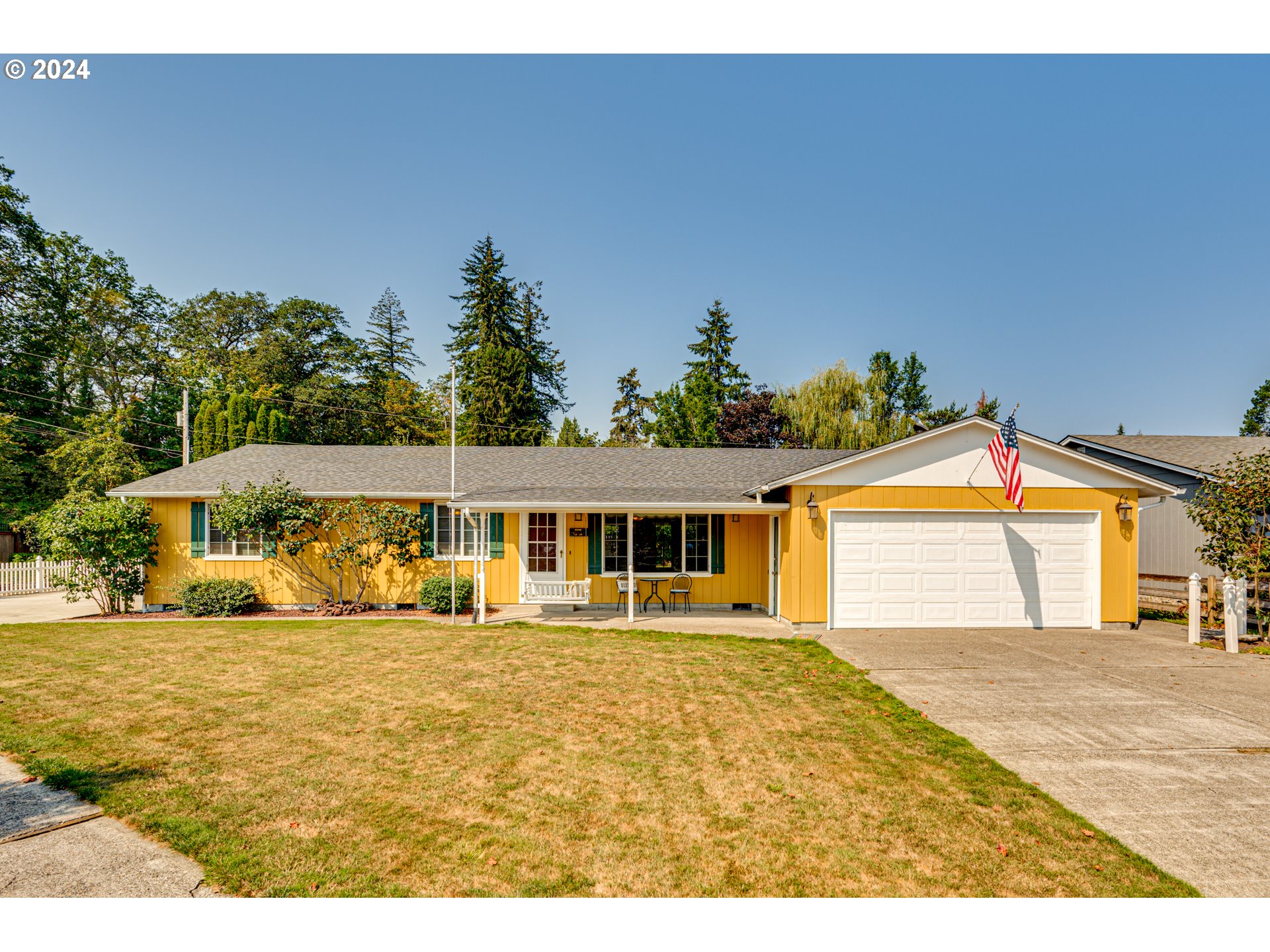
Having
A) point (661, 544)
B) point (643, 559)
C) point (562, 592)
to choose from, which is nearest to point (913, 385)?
point (661, 544)

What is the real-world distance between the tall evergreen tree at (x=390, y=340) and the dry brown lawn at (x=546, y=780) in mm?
31976

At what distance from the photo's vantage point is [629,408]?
41.4m

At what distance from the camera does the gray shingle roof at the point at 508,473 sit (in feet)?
43.3

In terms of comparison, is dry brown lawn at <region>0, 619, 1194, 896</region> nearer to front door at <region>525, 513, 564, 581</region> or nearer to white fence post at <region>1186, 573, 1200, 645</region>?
front door at <region>525, 513, 564, 581</region>

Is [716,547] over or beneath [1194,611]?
over

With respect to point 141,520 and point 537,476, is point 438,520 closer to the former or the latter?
point 537,476

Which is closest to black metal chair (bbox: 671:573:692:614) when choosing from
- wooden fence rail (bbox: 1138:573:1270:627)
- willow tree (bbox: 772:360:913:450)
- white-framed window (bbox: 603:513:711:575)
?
white-framed window (bbox: 603:513:711:575)

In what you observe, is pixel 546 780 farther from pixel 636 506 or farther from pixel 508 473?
pixel 508 473

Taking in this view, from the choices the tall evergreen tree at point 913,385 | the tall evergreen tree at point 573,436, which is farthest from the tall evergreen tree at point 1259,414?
the tall evergreen tree at point 573,436

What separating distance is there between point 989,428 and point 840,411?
19.9m

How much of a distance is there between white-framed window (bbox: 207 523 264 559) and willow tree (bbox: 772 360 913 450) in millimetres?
24466

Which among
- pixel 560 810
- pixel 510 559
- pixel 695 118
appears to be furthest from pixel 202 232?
pixel 560 810

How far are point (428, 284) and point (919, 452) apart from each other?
30.0 m

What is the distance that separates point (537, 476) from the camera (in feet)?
51.4
